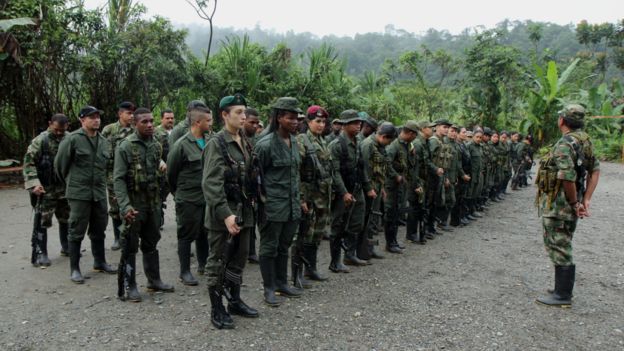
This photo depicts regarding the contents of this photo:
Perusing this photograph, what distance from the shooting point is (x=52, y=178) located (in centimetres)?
577

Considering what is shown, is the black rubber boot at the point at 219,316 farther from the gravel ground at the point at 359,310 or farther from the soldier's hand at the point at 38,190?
the soldier's hand at the point at 38,190

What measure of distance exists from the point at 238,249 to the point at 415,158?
3.88m

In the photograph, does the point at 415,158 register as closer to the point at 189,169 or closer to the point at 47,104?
the point at 189,169

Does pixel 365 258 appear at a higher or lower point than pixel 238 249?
lower

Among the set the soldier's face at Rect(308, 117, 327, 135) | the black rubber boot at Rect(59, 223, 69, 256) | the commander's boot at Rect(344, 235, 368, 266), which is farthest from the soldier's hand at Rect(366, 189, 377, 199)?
the black rubber boot at Rect(59, 223, 69, 256)

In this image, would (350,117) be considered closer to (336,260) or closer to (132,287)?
(336,260)

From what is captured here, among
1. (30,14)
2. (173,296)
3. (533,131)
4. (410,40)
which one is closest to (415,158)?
(173,296)

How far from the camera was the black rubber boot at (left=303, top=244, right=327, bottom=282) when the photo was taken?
516 cm

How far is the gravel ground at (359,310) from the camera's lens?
3809mm

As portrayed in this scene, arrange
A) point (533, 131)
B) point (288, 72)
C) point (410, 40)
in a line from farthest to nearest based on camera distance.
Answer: point (410, 40) → point (533, 131) → point (288, 72)

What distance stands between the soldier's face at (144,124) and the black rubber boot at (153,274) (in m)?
1.24

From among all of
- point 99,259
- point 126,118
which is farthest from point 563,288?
point 126,118

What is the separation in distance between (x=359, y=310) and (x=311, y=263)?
96 cm

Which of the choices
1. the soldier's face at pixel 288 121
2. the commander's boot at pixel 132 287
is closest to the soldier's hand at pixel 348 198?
the soldier's face at pixel 288 121
